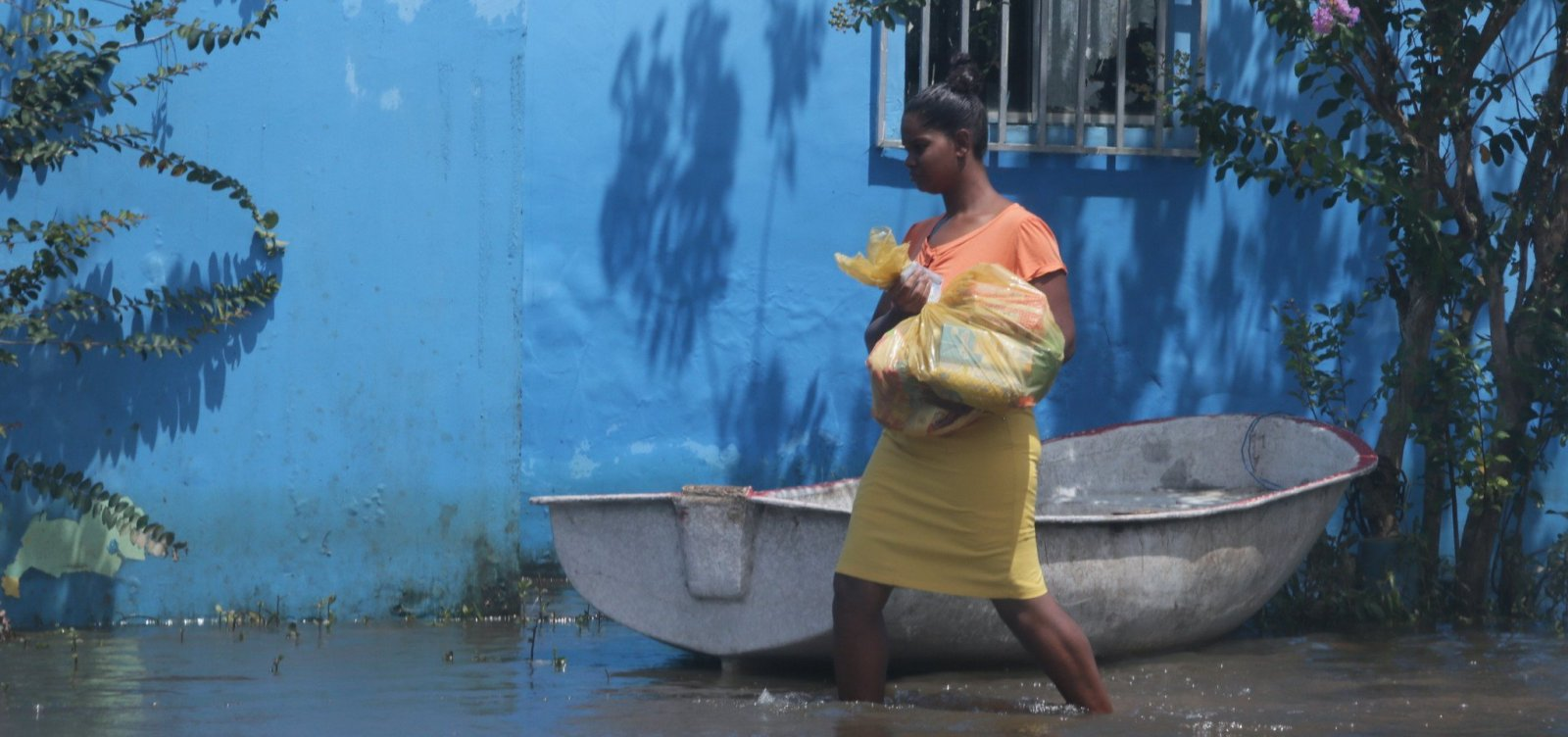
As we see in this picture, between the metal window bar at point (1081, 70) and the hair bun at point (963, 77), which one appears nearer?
the hair bun at point (963, 77)

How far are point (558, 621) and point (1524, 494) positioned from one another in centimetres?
374

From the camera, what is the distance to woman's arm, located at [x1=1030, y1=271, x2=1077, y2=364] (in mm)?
4258

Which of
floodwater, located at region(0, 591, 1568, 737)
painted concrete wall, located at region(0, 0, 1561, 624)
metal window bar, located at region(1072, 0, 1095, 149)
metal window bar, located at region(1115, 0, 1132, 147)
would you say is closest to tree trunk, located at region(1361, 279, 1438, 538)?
floodwater, located at region(0, 591, 1568, 737)

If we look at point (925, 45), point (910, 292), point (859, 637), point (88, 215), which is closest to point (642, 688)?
point (859, 637)

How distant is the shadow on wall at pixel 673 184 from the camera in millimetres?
6516

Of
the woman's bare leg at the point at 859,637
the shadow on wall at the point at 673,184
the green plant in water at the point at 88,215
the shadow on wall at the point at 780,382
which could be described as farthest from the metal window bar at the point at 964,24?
the woman's bare leg at the point at 859,637

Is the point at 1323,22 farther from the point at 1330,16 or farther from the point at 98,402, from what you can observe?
the point at 98,402

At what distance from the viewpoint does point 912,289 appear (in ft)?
13.7

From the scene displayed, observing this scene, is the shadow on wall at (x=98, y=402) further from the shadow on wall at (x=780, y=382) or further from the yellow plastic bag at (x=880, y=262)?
the yellow plastic bag at (x=880, y=262)

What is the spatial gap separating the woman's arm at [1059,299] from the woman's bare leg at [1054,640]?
61cm

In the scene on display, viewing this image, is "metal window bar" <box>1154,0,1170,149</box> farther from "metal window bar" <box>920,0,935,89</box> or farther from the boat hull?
the boat hull

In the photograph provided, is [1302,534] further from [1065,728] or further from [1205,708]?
[1065,728]

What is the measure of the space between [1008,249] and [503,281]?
8.59 ft

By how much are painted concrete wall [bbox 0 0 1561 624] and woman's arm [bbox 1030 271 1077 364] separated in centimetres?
250
